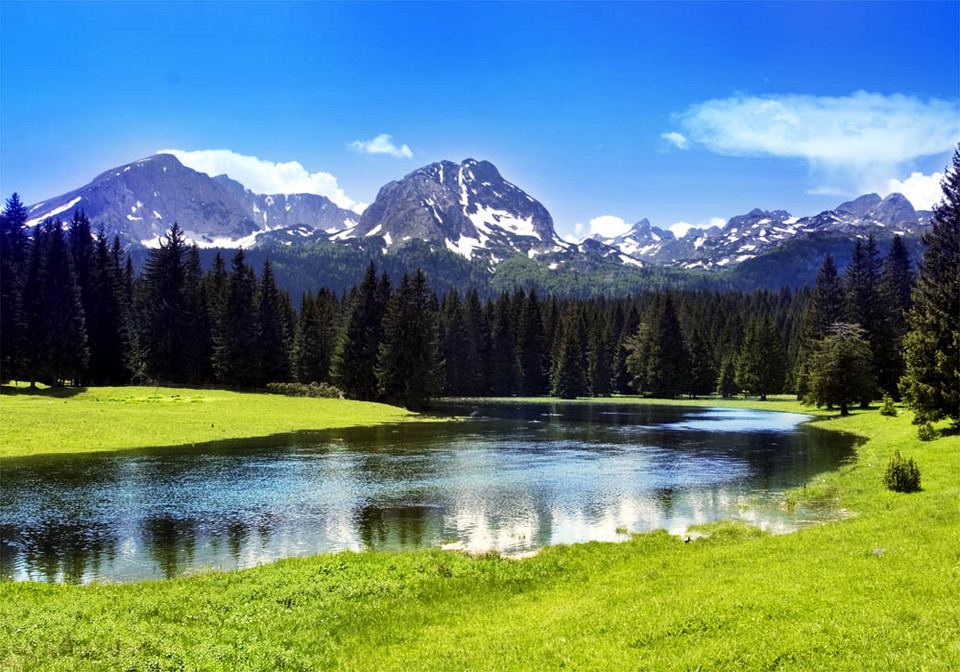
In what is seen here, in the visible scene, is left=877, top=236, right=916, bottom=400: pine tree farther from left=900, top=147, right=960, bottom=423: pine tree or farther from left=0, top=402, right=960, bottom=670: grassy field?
left=0, top=402, right=960, bottom=670: grassy field

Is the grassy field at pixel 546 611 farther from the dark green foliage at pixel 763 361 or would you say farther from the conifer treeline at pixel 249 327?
the dark green foliage at pixel 763 361

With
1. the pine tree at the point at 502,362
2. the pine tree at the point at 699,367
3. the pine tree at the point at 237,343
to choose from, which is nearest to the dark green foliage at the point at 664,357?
the pine tree at the point at 699,367

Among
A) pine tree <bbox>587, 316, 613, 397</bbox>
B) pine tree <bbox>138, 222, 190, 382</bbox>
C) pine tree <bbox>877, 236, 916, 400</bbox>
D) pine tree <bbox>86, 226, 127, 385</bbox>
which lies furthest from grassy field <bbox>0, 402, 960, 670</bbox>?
pine tree <bbox>587, 316, 613, 397</bbox>

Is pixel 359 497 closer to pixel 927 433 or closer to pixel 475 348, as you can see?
pixel 927 433

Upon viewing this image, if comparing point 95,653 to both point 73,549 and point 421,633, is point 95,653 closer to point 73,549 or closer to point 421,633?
point 421,633

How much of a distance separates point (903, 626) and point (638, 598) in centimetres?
588

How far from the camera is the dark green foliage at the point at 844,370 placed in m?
86.8

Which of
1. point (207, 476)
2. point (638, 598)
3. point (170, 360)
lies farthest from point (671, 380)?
point (638, 598)

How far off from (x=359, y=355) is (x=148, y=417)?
47.9 m

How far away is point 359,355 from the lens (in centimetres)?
11025

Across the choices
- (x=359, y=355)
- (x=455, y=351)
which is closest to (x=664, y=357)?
(x=455, y=351)

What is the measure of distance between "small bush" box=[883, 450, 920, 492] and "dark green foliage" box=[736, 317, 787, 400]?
11953 centimetres

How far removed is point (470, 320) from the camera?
164375 mm

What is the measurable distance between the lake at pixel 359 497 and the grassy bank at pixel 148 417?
17.8 feet
